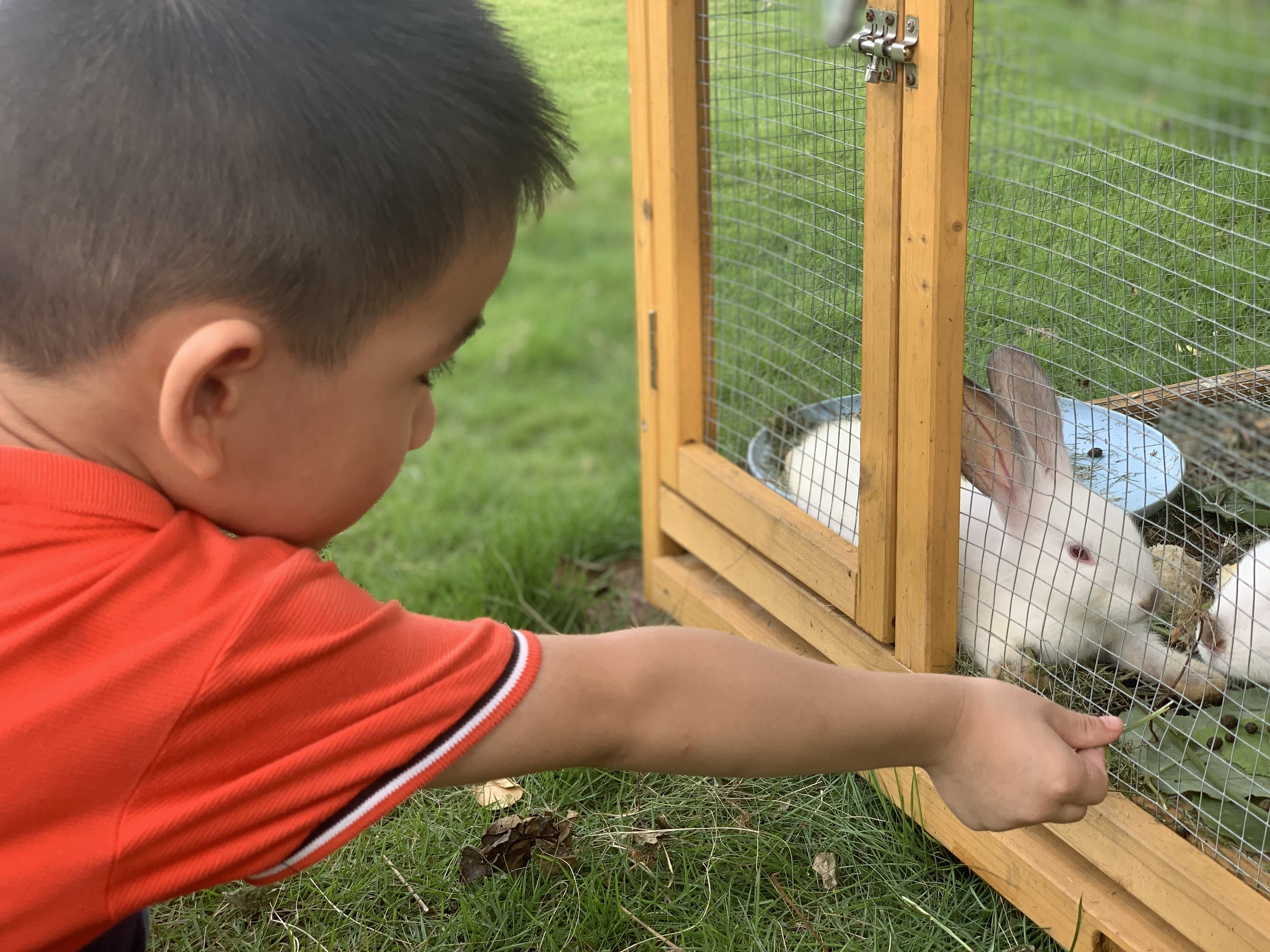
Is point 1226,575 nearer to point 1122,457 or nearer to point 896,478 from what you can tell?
point 1122,457

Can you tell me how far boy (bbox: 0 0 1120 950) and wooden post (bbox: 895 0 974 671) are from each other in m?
0.42

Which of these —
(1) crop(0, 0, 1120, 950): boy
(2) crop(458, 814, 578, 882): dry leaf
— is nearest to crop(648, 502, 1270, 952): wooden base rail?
(2) crop(458, 814, 578, 882): dry leaf

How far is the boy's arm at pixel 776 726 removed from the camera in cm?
89

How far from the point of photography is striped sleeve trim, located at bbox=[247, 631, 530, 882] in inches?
33.2

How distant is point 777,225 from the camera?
5.19 feet

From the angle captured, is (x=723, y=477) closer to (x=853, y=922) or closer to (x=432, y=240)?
(x=853, y=922)

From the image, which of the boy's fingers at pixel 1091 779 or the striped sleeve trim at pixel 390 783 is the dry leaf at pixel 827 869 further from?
the striped sleeve trim at pixel 390 783

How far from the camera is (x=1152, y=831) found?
117cm

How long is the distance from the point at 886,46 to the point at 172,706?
2.80 feet

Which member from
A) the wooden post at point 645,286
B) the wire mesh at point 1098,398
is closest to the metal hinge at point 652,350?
the wooden post at point 645,286

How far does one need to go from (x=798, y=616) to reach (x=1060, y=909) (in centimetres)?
48

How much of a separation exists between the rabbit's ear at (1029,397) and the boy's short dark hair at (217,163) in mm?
673

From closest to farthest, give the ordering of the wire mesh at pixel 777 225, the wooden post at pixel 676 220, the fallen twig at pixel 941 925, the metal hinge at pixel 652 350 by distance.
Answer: the fallen twig at pixel 941 925 < the wire mesh at pixel 777 225 < the wooden post at pixel 676 220 < the metal hinge at pixel 652 350

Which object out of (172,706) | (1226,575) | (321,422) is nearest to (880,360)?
(1226,575)
